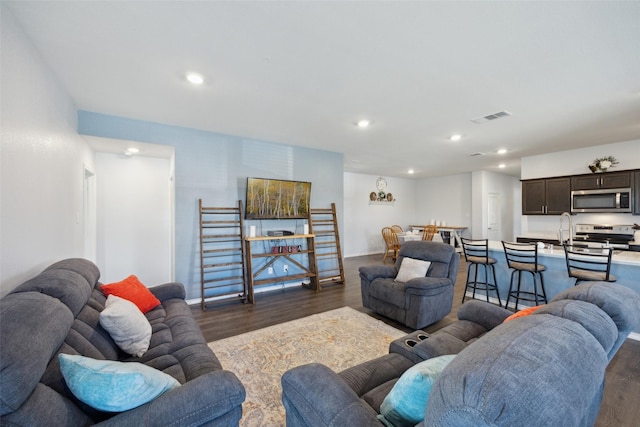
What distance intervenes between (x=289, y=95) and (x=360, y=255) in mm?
6382

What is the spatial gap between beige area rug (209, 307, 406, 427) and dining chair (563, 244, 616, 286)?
2.16 m

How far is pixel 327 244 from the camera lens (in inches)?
216

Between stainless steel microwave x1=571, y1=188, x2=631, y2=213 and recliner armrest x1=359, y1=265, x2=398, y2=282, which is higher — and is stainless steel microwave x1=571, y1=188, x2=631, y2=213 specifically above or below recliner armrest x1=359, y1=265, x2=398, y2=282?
above

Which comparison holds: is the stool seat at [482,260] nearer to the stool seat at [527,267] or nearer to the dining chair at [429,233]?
the stool seat at [527,267]

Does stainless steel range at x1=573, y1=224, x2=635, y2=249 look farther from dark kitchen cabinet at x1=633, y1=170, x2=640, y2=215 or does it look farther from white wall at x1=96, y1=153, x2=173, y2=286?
white wall at x1=96, y1=153, x2=173, y2=286

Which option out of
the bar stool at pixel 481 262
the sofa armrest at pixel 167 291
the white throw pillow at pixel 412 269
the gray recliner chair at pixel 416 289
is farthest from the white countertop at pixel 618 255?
the sofa armrest at pixel 167 291

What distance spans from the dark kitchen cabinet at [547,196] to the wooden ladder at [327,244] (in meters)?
4.14

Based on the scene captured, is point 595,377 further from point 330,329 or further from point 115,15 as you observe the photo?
point 115,15

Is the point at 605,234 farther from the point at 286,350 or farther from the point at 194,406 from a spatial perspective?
the point at 194,406

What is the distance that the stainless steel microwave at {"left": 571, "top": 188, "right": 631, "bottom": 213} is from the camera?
4672 mm

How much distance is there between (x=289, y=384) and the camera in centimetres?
123

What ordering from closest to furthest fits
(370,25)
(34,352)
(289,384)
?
1. (34,352)
2. (289,384)
3. (370,25)

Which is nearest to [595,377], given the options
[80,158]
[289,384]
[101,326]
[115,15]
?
[289,384]

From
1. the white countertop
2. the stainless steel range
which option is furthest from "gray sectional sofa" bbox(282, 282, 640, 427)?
the stainless steel range
